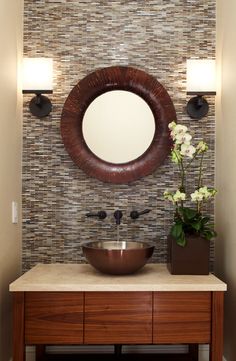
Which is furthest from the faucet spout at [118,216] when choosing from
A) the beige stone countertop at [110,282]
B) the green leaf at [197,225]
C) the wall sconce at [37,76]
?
the wall sconce at [37,76]

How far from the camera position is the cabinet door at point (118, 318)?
2.29m

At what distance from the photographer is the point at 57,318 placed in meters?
2.30

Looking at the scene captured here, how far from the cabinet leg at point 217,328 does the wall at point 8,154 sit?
43.3 inches

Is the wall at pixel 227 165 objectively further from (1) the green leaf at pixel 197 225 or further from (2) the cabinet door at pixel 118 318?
(2) the cabinet door at pixel 118 318

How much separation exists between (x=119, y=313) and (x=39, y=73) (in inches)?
58.0

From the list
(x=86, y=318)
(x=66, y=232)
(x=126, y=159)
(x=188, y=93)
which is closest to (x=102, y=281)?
(x=86, y=318)

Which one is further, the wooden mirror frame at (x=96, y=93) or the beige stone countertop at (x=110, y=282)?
the wooden mirror frame at (x=96, y=93)

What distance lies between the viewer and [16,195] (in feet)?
9.40

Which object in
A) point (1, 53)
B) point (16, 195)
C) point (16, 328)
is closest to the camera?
point (16, 328)

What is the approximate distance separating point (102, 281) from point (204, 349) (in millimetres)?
1019

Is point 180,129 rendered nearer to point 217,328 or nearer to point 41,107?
point 41,107

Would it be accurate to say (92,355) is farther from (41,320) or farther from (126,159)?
(126,159)

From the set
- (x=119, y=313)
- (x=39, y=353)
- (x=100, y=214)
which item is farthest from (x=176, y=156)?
(x=39, y=353)

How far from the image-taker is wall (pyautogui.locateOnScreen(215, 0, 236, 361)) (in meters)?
2.62
